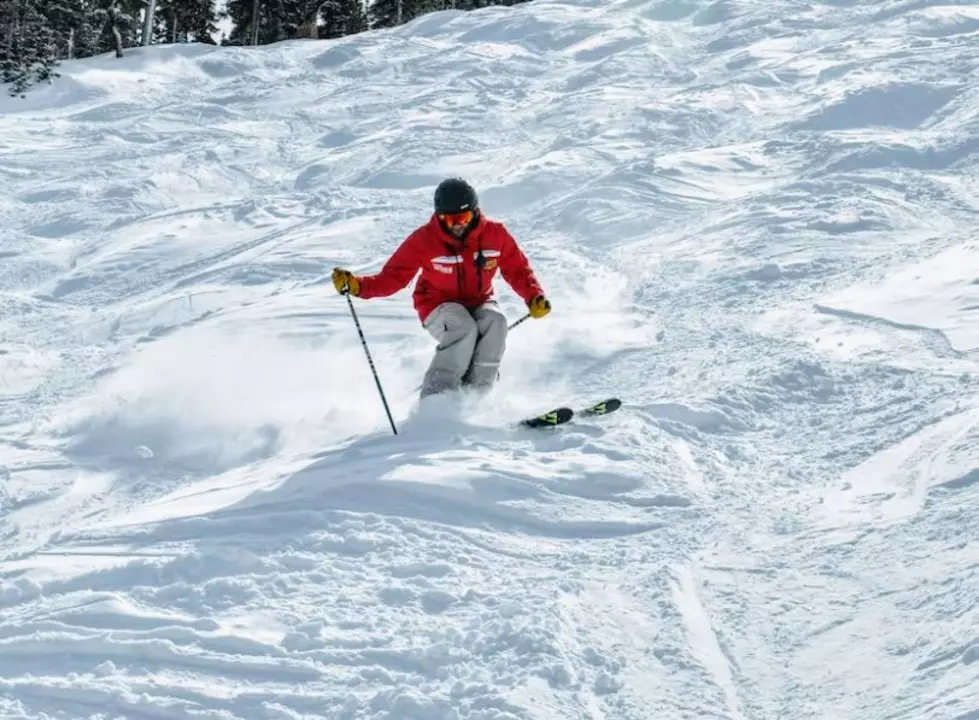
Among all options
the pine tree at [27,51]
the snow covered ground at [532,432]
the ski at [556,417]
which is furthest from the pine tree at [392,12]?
the ski at [556,417]

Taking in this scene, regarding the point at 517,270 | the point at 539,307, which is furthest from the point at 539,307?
the point at 517,270

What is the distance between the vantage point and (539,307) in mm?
6445

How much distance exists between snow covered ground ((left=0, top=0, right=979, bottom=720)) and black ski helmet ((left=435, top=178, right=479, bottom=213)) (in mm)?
1250

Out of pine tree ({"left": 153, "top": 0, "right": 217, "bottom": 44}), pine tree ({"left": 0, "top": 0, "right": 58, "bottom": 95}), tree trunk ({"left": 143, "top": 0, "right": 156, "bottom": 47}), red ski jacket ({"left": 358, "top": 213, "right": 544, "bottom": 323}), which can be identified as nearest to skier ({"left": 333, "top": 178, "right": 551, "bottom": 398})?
red ski jacket ({"left": 358, "top": 213, "right": 544, "bottom": 323})

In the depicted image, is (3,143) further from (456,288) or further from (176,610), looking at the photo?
(176,610)

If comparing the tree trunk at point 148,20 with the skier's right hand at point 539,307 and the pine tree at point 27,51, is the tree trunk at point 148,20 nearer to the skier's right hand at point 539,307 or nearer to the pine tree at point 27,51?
the pine tree at point 27,51

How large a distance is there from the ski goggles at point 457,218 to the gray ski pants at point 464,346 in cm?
54

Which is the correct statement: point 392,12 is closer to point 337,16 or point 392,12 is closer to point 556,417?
point 337,16

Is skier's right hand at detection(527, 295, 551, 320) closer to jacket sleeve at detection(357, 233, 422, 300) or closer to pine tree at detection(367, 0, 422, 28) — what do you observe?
jacket sleeve at detection(357, 233, 422, 300)

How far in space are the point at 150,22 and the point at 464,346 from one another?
27679 millimetres

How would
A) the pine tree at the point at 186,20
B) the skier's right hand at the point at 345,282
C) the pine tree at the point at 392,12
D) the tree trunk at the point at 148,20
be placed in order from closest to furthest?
the skier's right hand at the point at 345,282 → the tree trunk at the point at 148,20 → the pine tree at the point at 186,20 → the pine tree at the point at 392,12

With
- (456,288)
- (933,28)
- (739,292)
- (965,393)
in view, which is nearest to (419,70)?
(933,28)

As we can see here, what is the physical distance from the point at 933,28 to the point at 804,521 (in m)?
15.5

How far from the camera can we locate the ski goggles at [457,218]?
6.20 metres
